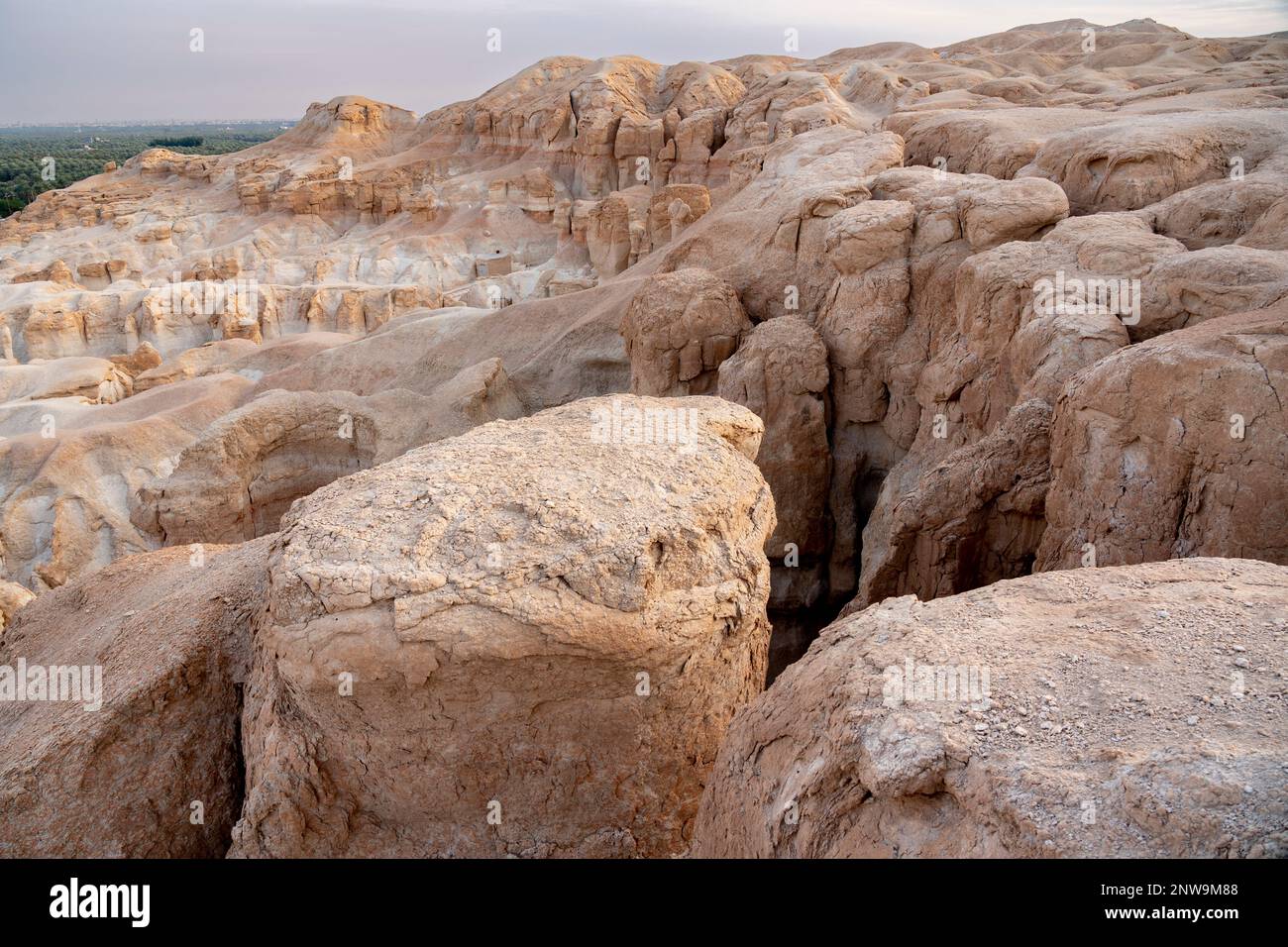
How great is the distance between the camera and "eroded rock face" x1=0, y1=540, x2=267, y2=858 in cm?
534

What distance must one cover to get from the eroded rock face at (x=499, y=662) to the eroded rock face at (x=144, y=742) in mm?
449

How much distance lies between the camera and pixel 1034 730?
3.40 m

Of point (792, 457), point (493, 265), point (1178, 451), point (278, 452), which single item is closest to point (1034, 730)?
point (1178, 451)

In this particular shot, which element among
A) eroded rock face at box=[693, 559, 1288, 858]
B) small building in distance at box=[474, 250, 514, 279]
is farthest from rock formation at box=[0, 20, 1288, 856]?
small building in distance at box=[474, 250, 514, 279]

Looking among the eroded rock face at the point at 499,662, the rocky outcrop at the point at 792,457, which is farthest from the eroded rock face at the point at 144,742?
the rocky outcrop at the point at 792,457

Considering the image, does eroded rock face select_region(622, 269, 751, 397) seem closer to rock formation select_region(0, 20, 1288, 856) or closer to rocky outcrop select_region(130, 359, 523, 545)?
rock formation select_region(0, 20, 1288, 856)

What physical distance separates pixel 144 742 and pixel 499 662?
2.55 meters

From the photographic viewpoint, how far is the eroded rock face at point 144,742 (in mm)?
5340

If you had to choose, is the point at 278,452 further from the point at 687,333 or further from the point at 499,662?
the point at 499,662

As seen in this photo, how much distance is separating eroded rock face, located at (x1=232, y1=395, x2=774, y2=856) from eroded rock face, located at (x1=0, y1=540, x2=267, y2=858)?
45 cm

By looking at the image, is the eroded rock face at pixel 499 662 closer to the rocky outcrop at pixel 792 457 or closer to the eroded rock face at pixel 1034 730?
the eroded rock face at pixel 1034 730
